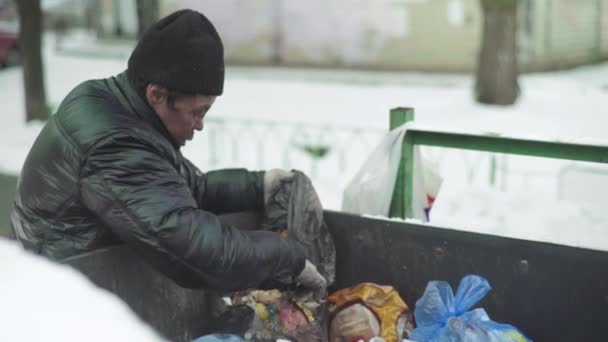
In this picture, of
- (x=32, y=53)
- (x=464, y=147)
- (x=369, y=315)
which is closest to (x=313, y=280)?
(x=369, y=315)

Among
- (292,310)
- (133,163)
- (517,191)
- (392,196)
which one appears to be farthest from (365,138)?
(133,163)

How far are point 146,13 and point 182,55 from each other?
18.0 m

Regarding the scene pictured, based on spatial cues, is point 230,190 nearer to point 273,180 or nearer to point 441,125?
point 273,180

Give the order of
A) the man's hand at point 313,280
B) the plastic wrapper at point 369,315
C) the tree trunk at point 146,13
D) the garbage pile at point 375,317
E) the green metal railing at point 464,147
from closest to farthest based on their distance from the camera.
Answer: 1. the garbage pile at point 375,317
2. the man's hand at point 313,280
3. the plastic wrapper at point 369,315
4. the green metal railing at point 464,147
5. the tree trunk at point 146,13

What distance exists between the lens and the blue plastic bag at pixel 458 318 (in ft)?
9.23

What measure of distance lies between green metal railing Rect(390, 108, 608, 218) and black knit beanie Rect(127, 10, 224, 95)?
133 centimetres

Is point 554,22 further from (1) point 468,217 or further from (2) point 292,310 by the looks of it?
(2) point 292,310

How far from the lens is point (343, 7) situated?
16.9 metres

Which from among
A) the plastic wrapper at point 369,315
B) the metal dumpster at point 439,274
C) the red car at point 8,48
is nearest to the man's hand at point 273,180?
the metal dumpster at point 439,274

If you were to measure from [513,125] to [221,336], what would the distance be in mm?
8433

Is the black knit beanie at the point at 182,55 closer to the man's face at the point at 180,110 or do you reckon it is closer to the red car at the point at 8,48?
the man's face at the point at 180,110

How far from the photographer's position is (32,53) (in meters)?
11.0

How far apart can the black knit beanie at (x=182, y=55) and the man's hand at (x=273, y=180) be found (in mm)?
676

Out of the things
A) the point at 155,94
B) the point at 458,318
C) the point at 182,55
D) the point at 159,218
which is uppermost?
the point at 182,55
